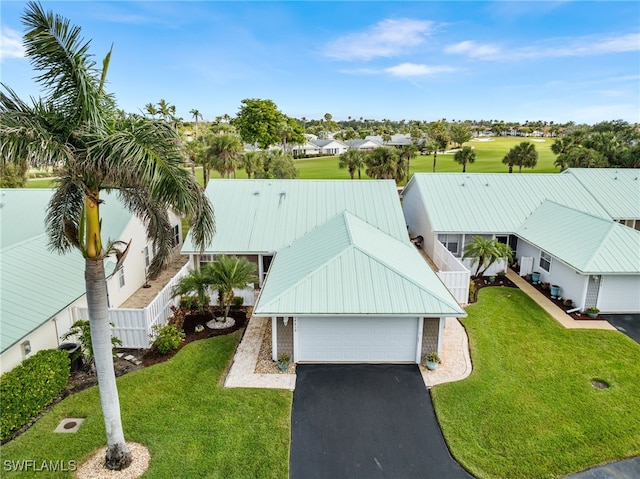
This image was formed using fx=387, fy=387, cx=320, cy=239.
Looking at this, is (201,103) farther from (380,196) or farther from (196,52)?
(380,196)

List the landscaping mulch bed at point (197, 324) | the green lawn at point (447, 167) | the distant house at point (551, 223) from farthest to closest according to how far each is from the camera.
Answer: the green lawn at point (447, 167) < the distant house at point (551, 223) < the landscaping mulch bed at point (197, 324)

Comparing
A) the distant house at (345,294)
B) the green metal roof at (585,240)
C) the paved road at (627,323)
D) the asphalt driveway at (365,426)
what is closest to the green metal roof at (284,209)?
the distant house at (345,294)

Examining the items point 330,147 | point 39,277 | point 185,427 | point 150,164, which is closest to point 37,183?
point 39,277

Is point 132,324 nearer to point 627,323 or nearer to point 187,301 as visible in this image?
point 187,301

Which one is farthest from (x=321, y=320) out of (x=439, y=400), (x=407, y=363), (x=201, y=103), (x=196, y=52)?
(x=201, y=103)

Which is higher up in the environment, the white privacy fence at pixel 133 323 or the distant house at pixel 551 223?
the distant house at pixel 551 223

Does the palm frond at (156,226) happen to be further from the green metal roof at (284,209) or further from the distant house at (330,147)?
the distant house at (330,147)
